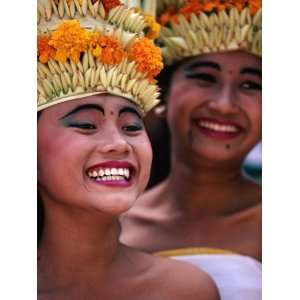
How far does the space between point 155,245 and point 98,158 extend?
507mm

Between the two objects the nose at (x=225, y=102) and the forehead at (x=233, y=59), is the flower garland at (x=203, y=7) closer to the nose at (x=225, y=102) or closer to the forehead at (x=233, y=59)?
the forehead at (x=233, y=59)

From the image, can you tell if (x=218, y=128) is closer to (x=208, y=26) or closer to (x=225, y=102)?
(x=225, y=102)

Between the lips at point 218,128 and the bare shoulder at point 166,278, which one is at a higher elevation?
the lips at point 218,128

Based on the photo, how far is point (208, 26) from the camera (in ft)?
8.66

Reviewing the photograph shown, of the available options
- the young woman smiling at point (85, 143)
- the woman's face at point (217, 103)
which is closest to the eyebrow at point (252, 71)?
the woman's face at point (217, 103)

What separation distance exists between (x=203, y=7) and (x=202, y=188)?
547 millimetres

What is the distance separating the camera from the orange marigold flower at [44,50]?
2.27 meters

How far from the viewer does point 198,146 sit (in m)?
2.71

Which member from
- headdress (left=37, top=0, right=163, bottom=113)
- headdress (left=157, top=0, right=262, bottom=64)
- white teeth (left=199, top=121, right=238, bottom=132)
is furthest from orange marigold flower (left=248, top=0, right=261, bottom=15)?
headdress (left=37, top=0, right=163, bottom=113)

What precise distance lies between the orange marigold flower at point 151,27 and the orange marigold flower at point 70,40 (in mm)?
222

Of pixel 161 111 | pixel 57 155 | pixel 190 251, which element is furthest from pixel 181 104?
pixel 57 155

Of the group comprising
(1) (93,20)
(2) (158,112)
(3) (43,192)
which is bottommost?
(3) (43,192)

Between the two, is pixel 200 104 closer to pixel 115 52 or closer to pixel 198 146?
pixel 198 146

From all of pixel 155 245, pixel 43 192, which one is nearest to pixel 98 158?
pixel 43 192
